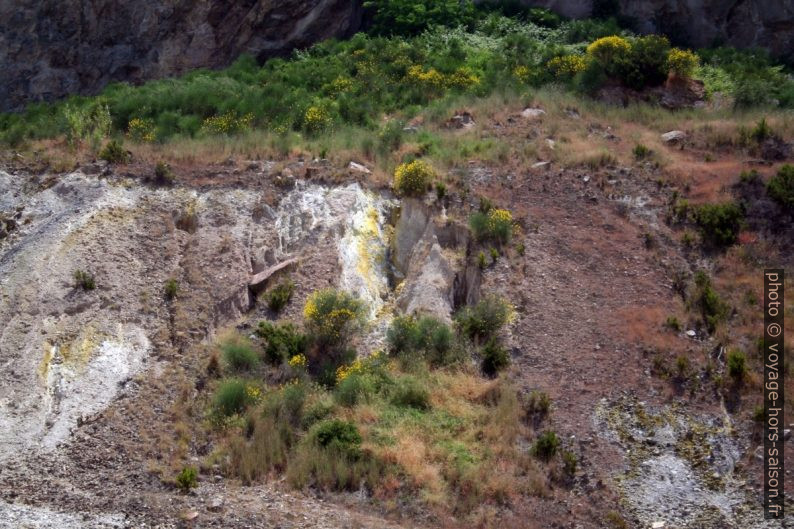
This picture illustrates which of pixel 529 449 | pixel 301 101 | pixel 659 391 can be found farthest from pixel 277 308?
pixel 301 101

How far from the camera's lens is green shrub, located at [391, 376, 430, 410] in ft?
43.1

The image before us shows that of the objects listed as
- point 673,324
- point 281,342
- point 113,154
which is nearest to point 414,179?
point 281,342

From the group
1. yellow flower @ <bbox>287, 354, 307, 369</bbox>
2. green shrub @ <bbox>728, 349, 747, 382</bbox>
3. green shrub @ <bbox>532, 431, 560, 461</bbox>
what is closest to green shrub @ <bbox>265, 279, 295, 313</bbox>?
yellow flower @ <bbox>287, 354, 307, 369</bbox>

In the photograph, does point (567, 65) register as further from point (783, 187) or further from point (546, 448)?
point (546, 448)

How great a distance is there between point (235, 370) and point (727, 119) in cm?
1231

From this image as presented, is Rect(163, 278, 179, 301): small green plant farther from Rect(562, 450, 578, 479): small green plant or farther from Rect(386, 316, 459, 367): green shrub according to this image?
Rect(562, 450, 578, 479): small green plant

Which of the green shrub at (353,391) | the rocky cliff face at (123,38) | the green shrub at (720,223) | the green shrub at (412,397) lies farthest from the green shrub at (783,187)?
the rocky cliff face at (123,38)

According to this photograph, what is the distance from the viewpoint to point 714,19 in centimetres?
2609

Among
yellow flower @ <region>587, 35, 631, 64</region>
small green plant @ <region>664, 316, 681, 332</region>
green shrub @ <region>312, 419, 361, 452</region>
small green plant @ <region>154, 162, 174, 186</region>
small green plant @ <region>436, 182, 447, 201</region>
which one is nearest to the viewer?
green shrub @ <region>312, 419, 361, 452</region>

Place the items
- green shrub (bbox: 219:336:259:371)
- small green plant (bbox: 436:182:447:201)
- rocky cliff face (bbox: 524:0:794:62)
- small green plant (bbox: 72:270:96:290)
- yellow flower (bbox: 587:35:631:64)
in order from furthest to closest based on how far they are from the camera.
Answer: rocky cliff face (bbox: 524:0:794:62) → yellow flower (bbox: 587:35:631:64) → small green plant (bbox: 436:182:447:201) → small green plant (bbox: 72:270:96:290) → green shrub (bbox: 219:336:259:371)

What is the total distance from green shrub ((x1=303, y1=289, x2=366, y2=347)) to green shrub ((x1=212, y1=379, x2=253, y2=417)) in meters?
1.60

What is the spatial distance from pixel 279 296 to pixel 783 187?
9.22 m

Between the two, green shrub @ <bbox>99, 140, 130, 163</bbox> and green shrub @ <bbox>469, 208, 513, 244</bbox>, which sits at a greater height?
green shrub @ <bbox>99, 140, 130, 163</bbox>

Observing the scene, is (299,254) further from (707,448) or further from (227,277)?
(707,448)
